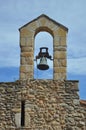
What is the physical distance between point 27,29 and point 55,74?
1423mm

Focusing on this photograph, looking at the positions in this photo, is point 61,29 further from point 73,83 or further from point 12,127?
point 12,127

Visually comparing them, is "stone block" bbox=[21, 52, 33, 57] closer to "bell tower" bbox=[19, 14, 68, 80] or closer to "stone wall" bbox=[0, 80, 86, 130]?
"bell tower" bbox=[19, 14, 68, 80]

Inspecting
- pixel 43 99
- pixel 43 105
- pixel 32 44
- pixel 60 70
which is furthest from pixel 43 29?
pixel 43 105

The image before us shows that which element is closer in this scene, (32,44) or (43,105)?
(43,105)

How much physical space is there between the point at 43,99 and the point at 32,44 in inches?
58.2

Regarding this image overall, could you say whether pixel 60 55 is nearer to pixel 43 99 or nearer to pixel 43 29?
pixel 43 29

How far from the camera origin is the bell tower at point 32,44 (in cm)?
1283

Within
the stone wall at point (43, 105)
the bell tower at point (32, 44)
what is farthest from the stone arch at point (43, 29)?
the stone wall at point (43, 105)

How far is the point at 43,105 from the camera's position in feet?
41.3

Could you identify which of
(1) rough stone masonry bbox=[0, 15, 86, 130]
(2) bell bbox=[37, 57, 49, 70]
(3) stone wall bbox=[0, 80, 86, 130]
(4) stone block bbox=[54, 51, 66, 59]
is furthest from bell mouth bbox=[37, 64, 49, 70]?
(3) stone wall bbox=[0, 80, 86, 130]

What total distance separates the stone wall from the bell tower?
0.26 m

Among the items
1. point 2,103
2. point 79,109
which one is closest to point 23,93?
point 2,103

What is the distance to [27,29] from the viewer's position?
13141 mm

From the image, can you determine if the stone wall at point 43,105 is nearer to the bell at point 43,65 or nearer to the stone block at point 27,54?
the bell at point 43,65
